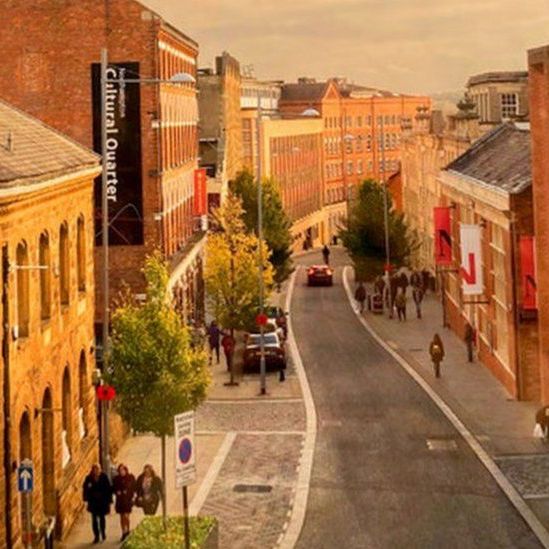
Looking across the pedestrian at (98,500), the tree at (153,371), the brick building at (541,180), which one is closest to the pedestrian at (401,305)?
the brick building at (541,180)

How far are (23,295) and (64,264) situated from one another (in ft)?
13.9

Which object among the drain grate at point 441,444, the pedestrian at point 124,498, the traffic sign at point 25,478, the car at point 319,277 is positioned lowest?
the drain grate at point 441,444

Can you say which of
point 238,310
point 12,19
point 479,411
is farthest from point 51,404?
point 12,19

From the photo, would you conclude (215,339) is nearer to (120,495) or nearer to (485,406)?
(485,406)

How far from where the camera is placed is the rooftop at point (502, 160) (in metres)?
42.4

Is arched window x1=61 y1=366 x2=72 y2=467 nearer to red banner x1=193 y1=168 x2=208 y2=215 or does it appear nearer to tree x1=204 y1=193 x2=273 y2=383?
tree x1=204 y1=193 x2=273 y2=383

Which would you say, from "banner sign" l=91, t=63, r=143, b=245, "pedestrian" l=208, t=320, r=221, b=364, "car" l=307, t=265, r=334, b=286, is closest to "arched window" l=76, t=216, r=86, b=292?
"banner sign" l=91, t=63, r=143, b=245

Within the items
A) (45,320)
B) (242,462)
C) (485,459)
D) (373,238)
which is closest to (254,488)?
(242,462)

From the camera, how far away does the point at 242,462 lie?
32312mm

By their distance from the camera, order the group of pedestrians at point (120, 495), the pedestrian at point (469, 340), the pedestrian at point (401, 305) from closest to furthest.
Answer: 1. the group of pedestrians at point (120, 495)
2. the pedestrian at point (469, 340)
3. the pedestrian at point (401, 305)

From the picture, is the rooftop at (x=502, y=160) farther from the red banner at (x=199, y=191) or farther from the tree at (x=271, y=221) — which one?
the tree at (x=271, y=221)

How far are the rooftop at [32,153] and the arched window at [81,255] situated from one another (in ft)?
4.96

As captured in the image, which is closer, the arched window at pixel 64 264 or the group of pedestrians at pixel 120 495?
the group of pedestrians at pixel 120 495

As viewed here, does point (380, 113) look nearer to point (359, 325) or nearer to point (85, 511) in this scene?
point (359, 325)
